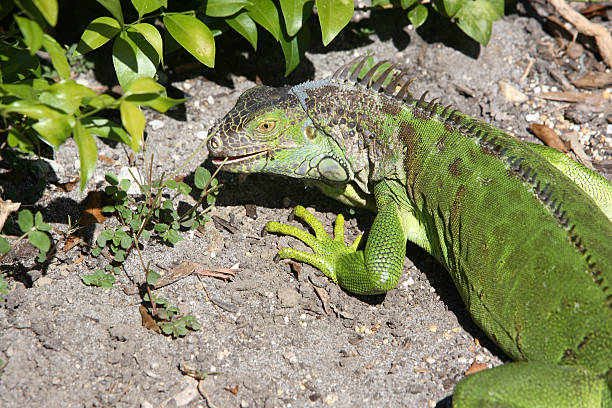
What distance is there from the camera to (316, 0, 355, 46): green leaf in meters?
4.85

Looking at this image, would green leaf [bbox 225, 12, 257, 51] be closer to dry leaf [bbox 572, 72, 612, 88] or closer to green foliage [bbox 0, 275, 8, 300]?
green foliage [bbox 0, 275, 8, 300]

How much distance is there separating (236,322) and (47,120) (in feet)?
6.61

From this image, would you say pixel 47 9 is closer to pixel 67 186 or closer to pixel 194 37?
pixel 194 37

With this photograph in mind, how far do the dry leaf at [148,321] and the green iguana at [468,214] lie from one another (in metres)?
1.15

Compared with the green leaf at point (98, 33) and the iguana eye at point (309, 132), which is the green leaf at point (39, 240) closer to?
the green leaf at point (98, 33)

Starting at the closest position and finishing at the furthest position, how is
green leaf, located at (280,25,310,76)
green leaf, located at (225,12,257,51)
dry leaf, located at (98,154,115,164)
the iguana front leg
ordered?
the iguana front leg < green leaf, located at (225,12,257,51) < green leaf, located at (280,25,310,76) < dry leaf, located at (98,154,115,164)

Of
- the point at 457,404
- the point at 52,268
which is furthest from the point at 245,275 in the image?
the point at 457,404

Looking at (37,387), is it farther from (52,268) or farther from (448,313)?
(448,313)

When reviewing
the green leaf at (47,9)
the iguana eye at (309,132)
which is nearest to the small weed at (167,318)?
the iguana eye at (309,132)

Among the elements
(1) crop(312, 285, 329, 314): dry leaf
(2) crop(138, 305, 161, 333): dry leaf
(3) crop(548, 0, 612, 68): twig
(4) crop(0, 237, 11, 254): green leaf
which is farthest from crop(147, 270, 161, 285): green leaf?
(3) crop(548, 0, 612, 68): twig

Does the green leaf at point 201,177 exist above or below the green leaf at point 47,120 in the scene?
below

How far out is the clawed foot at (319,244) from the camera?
4.86 m

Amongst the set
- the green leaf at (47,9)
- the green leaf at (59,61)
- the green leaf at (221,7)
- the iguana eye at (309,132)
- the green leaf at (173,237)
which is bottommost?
the green leaf at (173,237)

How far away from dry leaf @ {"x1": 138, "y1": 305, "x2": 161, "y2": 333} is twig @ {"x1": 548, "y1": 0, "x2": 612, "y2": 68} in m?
5.32
